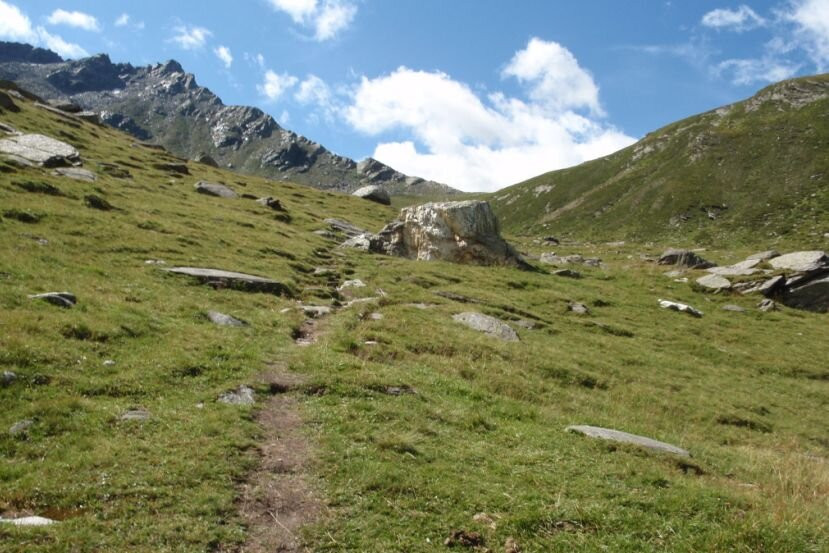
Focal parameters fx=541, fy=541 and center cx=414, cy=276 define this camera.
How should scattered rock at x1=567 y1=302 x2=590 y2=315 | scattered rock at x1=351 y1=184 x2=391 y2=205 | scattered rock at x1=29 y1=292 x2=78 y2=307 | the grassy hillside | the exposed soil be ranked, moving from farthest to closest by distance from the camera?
scattered rock at x1=351 y1=184 x2=391 y2=205, the grassy hillside, scattered rock at x1=567 y1=302 x2=590 y2=315, scattered rock at x1=29 y1=292 x2=78 y2=307, the exposed soil

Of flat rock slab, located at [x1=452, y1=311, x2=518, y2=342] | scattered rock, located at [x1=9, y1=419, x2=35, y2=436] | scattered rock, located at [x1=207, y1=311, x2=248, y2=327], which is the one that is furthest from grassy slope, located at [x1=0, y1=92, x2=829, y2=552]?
flat rock slab, located at [x1=452, y1=311, x2=518, y2=342]

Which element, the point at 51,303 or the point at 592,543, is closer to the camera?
the point at 592,543

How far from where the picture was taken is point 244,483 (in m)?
11.6

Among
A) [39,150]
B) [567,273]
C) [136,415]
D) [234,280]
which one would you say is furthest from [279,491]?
[39,150]

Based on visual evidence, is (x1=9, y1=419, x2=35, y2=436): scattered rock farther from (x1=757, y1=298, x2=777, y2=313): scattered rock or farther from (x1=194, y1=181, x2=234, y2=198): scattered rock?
(x1=194, y1=181, x2=234, y2=198): scattered rock

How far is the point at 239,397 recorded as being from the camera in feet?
52.7

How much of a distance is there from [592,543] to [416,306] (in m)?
22.0

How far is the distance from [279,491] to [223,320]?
13459mm

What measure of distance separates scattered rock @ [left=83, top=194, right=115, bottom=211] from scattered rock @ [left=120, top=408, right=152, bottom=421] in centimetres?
3187

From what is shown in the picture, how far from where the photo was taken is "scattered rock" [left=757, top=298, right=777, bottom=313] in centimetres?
4347

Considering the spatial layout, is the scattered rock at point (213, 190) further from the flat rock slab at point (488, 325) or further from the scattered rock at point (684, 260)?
the scattered rock at point (684, 260)

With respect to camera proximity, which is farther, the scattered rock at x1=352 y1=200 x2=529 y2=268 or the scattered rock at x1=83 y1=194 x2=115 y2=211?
the scattered rock at x1=352 y1=200 x2=529 y2=268

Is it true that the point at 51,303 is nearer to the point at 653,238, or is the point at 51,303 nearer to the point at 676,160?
the point at 653,238

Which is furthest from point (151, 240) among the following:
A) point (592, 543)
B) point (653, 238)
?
point (653, 238)
